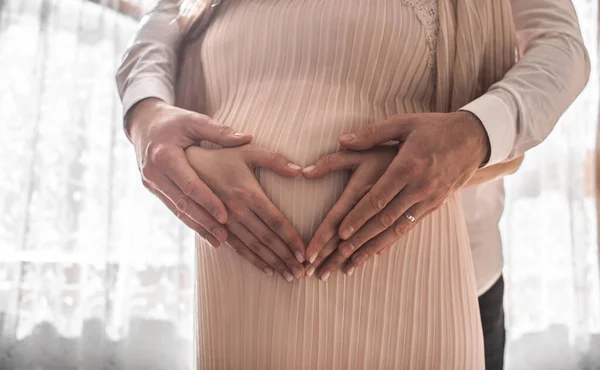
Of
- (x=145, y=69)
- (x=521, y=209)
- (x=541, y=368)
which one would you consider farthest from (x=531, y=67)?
(x=541, y=368)

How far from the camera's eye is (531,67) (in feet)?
2.09

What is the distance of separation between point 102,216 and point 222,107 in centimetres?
139

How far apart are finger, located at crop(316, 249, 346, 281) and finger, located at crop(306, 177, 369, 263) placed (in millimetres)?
20

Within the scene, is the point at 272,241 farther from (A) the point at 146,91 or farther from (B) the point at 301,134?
(A) the point at 146,91

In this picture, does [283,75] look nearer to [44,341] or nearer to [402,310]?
[402,310]

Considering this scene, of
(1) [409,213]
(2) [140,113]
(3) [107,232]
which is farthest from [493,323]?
(3) [107,232]

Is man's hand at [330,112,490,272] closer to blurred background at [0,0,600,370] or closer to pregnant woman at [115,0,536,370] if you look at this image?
pregnant woman at [115,0,536,370]

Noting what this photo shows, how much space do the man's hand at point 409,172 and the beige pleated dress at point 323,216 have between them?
4cm

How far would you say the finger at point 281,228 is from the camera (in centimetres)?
57

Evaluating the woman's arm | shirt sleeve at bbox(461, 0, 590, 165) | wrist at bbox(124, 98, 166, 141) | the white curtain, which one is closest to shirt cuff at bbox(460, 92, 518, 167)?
shirt sleeve at bbox(461, 0, 590, 165)

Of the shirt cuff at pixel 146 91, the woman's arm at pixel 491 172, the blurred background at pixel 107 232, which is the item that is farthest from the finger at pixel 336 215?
the blurred background at pixel 107 232

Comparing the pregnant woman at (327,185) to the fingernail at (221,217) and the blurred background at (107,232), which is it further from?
the blurred background at (107,232)

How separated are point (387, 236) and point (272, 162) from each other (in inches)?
6.3

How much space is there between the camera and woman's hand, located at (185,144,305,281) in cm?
58
